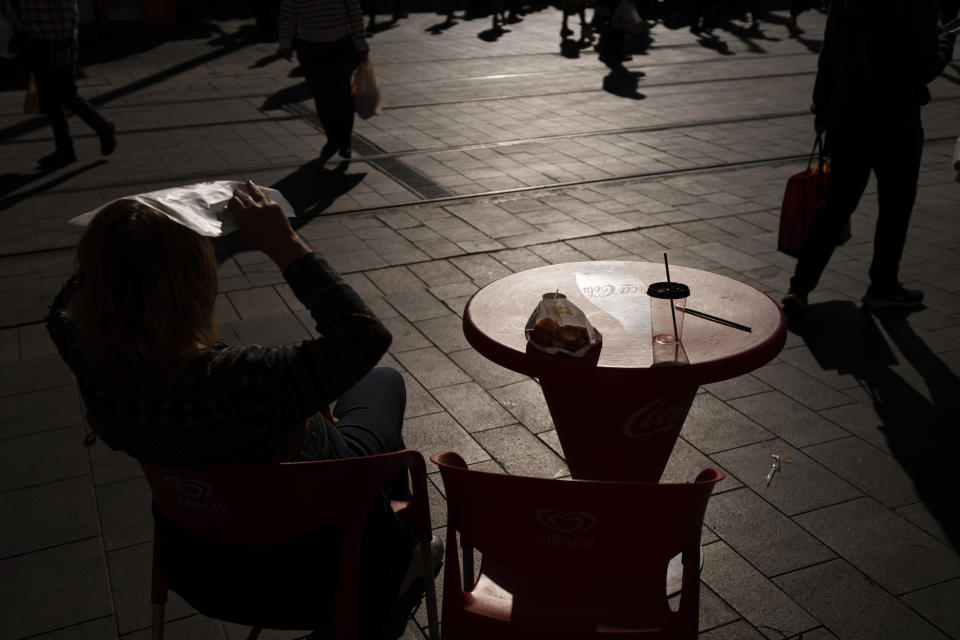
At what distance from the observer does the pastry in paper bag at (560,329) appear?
238cm

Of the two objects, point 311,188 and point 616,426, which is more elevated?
point 616,426

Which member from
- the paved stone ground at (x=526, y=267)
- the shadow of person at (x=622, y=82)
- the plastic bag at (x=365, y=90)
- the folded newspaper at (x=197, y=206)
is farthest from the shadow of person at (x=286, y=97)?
the folded newspaper at (x=197, y=206)

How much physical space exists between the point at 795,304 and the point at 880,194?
0.75 metres

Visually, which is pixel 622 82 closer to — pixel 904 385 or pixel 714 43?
pixel 714 43

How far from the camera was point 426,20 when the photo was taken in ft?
65.0

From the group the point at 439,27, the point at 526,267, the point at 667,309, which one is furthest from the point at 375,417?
the point at 439,27

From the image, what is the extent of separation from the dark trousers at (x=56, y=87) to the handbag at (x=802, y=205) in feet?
21.0

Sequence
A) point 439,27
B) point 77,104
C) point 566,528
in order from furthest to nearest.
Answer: point 439,27, point 77,104, point 566,528

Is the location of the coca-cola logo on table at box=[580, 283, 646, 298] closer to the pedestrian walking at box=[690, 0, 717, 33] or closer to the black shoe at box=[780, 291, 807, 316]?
the black shoe at box=[780, 291, 807, 316]

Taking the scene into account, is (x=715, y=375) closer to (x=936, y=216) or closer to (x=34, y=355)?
(x=34, y=355)

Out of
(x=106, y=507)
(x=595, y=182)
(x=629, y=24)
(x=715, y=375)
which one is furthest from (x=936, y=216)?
(x=629, y=24)

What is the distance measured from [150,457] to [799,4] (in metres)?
18.1

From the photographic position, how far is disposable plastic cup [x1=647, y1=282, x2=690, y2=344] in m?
2.50

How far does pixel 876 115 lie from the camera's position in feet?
14.1
